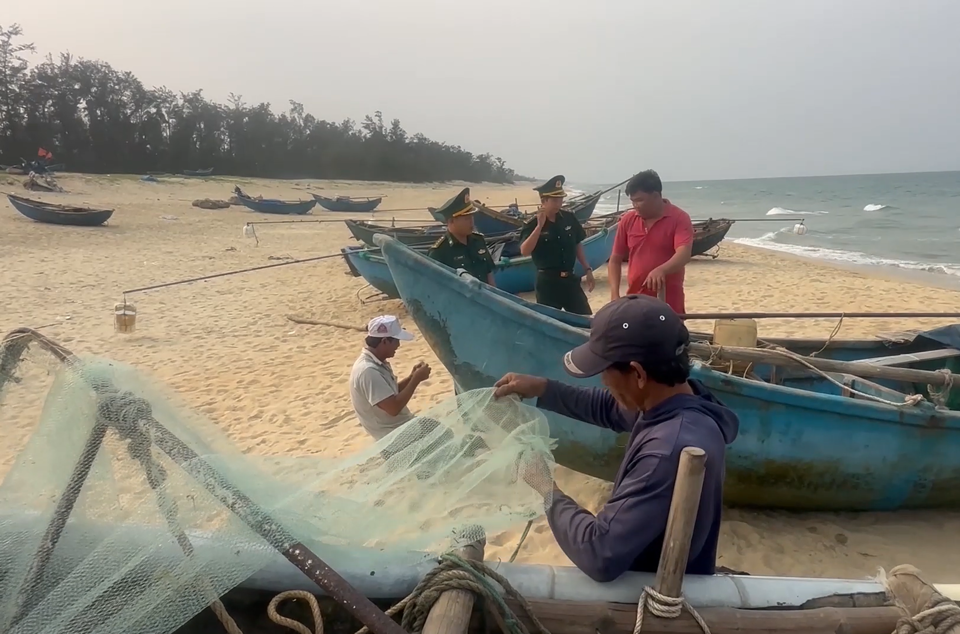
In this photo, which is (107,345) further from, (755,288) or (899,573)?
(755,288)

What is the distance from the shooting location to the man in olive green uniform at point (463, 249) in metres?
5.34

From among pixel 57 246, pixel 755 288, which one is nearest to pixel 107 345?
pixel 57 246

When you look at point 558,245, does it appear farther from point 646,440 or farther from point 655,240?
point 646,440

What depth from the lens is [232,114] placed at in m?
54.8

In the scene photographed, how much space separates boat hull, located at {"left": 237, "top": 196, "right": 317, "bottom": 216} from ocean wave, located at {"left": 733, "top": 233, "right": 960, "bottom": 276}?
20.6 metres

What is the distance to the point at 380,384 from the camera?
356 cm

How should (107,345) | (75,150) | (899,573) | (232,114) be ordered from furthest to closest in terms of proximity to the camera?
(232,114)
(75,150)
(107,345)
(899,573)

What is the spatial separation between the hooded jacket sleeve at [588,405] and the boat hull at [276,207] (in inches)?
1159

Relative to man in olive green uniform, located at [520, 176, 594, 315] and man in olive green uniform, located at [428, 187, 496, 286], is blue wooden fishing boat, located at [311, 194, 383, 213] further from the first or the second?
man in olive green uniform, located at [428, 187, 496, 286]

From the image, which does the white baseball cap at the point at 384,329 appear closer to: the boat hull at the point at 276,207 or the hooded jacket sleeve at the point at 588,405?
the hooded jacket sleeve at the point at 588,405

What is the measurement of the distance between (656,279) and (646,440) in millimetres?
3251

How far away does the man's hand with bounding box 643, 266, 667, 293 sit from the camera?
4.76 metres

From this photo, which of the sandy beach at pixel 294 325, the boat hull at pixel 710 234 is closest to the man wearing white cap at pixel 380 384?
the sandy beach at pixel 294 325

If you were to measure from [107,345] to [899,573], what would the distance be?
890 centimetres
